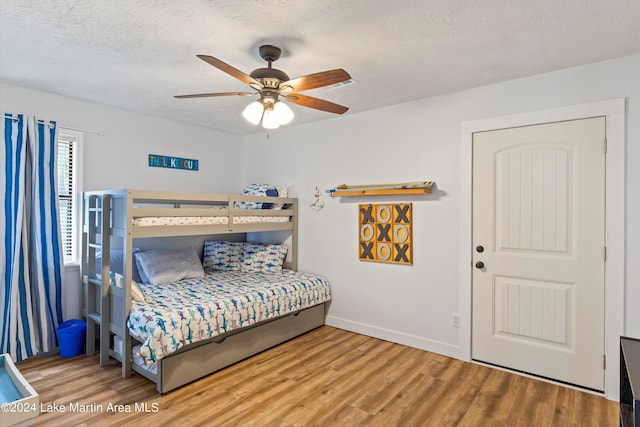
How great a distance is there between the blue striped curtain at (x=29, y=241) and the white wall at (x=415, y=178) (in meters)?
2.35

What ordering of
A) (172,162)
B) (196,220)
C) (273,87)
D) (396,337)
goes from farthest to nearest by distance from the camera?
1. (172,162)
2. (396,337)
3. (196,220)
4. (273,87)

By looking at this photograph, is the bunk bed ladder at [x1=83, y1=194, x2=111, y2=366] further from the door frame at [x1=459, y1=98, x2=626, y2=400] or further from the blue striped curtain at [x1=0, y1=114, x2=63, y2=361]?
the door frame at [x1=459, y1=98, x2=626, y2=400]

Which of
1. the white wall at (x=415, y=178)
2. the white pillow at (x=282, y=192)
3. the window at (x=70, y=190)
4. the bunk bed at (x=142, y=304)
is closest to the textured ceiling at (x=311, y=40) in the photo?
the white wall at (x=415, y=178)

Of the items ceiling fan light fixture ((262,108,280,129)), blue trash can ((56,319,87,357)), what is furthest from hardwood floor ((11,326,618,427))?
ceiling fan light fixture ((262,108,280,129))

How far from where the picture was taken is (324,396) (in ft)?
8.13

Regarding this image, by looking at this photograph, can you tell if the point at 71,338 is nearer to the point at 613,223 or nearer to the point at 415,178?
the point at 415,178

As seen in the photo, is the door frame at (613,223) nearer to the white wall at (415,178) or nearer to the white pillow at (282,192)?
the white wall at (415,178)

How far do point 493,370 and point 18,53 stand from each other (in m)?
4.25

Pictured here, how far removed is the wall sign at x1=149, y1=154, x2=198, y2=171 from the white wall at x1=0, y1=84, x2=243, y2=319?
0.05 metres

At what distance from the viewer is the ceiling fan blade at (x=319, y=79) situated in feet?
6.23

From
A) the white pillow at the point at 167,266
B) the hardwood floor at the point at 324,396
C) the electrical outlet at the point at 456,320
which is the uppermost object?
the white pillow at the point at 167,266

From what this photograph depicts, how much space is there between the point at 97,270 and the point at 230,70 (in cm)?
261

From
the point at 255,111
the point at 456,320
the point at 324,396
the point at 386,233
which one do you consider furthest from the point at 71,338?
the point at 456,320

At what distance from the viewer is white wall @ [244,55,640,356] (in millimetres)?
2442
